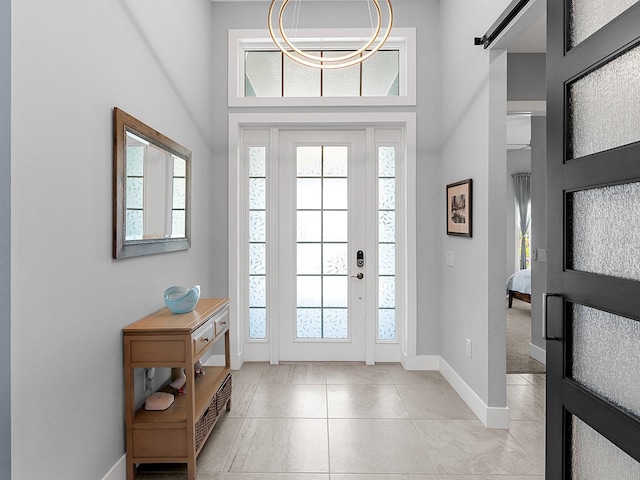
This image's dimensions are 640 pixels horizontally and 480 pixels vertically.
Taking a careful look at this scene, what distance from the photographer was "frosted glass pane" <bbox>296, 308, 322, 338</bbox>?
13.5 ft

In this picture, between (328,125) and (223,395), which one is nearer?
(223,395)

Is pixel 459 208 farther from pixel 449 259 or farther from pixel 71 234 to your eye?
pixel 71 234

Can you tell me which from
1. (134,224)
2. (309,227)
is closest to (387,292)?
A: (309,227)

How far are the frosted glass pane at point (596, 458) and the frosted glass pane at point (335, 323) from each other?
8.51 feet

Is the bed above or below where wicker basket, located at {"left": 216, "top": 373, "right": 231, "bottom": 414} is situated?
above

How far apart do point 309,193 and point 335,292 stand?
1.01 m

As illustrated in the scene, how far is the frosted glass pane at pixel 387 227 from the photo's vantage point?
4.05m

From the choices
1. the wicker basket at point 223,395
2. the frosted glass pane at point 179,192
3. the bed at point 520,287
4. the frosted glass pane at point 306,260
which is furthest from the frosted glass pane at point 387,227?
the bed at point 520,287

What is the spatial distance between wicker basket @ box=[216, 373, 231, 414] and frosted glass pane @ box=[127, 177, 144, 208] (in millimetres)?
1296

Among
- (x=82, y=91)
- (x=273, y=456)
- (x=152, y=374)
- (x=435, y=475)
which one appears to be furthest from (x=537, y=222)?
(x=82, y=91)

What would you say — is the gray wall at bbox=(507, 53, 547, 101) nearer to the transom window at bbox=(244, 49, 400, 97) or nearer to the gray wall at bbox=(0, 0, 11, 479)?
the transom window at bbox=(244, 49, 400, 97)

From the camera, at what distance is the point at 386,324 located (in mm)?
4113

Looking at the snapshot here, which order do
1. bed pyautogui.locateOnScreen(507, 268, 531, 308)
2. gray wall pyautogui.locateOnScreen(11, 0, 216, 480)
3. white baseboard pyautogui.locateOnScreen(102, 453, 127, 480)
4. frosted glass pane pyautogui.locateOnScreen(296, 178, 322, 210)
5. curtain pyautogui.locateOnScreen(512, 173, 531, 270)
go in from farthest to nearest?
curtain pyautogui.locateOnScreen(512, 173, 531, 270) → bed pyautogui.locateOnScreen(507, 268, 531, 308) → frosted glass pane pyautogui.locateOnScreen(296, 178, 322, 210) → white baseboard pyautogui.locateOnScreen(102, 453, 127, 480) → gray wall pyautogui.locateOnScreen(11, 0, 216, 480)

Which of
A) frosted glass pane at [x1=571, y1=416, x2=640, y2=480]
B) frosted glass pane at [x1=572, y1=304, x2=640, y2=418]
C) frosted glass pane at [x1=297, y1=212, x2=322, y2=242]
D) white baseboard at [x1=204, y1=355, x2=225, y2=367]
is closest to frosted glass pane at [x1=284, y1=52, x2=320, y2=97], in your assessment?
frosted glass pane at [x1=297, y1=212, x2=322, y2=242]
